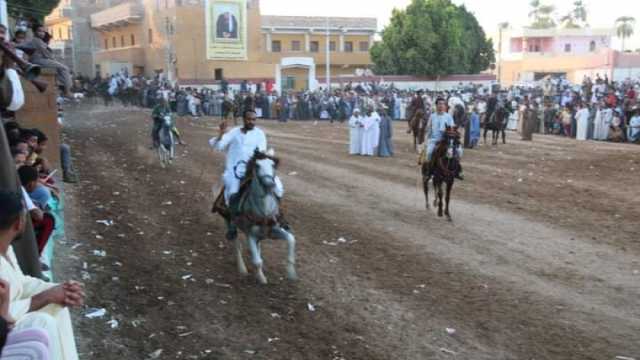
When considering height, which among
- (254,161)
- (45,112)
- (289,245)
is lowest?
(289,245)

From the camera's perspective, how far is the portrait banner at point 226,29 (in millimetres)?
54969

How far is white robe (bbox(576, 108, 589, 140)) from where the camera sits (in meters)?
31.0

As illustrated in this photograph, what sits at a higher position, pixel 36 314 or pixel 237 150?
pixel 237 150

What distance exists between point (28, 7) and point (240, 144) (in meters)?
17.9

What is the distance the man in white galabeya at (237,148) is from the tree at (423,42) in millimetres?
49293

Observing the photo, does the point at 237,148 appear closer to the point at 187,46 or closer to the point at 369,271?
the point at 369,271

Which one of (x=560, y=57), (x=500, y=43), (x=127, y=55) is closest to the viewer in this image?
(x=127, y=55)

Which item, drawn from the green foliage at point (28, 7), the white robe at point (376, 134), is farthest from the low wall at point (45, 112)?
the white robe at point (376, 134)

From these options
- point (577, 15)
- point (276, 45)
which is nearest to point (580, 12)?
point (577, 15)

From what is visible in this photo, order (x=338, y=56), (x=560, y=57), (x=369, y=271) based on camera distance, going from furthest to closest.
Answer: (x=560, y=57), (x=338, y=56), (x=369, y=271)

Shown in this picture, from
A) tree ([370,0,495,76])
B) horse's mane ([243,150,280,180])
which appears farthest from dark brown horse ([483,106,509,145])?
tree ([370,0,495,76])

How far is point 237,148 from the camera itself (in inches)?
356

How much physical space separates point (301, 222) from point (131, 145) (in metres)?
13.2

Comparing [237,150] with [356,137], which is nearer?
[237,150]
